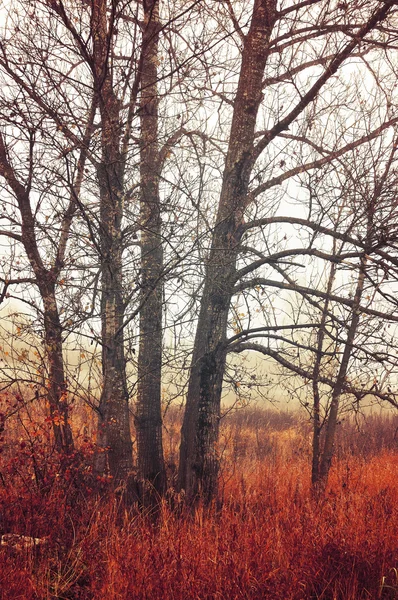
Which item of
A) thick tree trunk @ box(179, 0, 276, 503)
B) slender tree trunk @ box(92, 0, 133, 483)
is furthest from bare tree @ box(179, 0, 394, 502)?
slender tree trunk @ box(92, 0, 133, 483)

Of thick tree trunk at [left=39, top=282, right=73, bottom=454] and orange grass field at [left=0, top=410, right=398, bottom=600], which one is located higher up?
thick tree trunk at [left=39, top=282, right=73, bottom=454]

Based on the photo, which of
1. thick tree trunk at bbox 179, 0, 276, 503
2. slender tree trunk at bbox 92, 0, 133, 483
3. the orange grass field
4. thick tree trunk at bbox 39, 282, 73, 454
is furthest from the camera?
thick tree trunk at bbox 179, 0, 276, 503

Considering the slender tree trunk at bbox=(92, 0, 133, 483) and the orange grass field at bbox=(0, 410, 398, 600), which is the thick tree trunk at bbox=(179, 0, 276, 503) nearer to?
the orange grass field at bbox=(0, 410, 398, 600)

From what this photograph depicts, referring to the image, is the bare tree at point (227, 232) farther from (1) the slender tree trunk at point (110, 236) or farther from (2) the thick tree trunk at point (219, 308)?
(1) the slender tree trunk at point (110, 236)

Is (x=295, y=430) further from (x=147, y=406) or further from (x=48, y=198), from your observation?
(x=48, y=198)

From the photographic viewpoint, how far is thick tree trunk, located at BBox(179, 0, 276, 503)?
6.33 m

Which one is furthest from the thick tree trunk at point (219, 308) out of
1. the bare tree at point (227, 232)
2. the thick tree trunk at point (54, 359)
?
the thick tree trunk at point (54, 359)

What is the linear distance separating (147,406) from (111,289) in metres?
3.01

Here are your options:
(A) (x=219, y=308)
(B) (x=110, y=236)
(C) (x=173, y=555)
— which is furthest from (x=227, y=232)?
(C) (x=173, y=555)

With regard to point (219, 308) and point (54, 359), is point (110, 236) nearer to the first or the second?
point (219, 308)

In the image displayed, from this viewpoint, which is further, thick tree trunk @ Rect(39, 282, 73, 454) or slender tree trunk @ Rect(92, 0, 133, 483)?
thick tree trunk @ Rect(39, 282, 73, 454)

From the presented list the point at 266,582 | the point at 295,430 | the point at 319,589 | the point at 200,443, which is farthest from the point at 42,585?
the point at 295,430

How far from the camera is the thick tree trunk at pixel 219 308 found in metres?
6.33

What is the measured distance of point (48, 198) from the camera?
530cm
